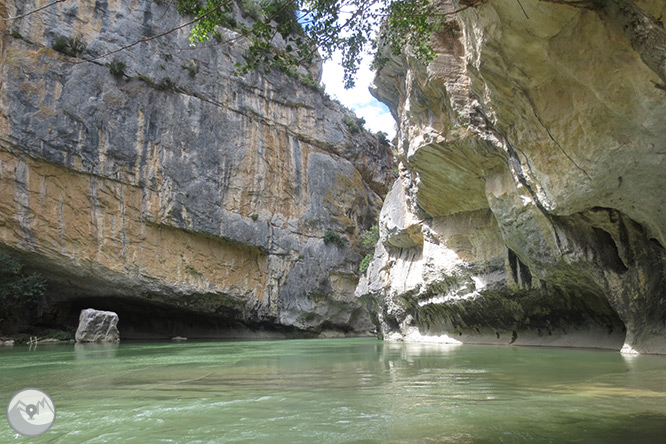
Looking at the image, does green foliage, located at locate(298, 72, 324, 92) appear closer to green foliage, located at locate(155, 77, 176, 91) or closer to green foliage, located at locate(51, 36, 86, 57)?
green foliage, located at locate(155, 77, 176, 91)

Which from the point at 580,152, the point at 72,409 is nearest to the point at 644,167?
the point at 580,152

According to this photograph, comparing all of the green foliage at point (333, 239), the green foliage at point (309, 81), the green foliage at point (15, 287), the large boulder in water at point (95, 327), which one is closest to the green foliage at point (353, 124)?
the green foliage at point (309, 81)

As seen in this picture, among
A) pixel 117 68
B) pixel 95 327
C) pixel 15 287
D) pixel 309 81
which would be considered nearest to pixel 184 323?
pixel 95 327

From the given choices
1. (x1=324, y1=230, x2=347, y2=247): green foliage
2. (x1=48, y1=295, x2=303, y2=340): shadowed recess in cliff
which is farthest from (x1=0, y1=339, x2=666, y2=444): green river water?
(x1=324, y1=230, x2=347, y2=247): green foliage

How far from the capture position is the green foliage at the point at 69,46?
21547 mm

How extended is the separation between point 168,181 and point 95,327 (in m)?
8.22

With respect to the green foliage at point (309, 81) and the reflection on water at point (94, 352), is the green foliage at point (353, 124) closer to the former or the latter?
the green foliage at point (309, 81)

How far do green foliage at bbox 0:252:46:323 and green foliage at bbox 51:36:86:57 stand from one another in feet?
33.7

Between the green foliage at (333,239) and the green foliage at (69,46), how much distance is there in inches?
690

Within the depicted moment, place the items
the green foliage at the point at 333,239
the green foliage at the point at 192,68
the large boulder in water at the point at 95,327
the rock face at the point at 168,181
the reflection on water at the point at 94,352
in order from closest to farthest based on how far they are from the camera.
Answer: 1. the reflection on water at the point at 94,352
2. the large boulder in water at the point at 95,327
3. the rock face at the point at 168,181
4. the green foliage at the point at 192,68
5. the green foliage at the point at 333,239

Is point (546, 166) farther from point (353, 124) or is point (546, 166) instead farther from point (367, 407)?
point (353, 124)

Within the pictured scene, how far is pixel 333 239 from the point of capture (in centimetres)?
3006

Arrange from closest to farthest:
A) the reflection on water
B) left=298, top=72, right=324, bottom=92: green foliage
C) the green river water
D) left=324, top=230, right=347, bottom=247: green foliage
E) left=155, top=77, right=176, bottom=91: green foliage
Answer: the green river water, the reflection on water, left=155, top=77, right=176, bottom=91: green foliage, left=324, top=230, right=347, bottom=247: green foliage, left=298, top=72, right=324, bottom=92: green foliage

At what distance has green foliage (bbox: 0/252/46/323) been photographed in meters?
18.9
